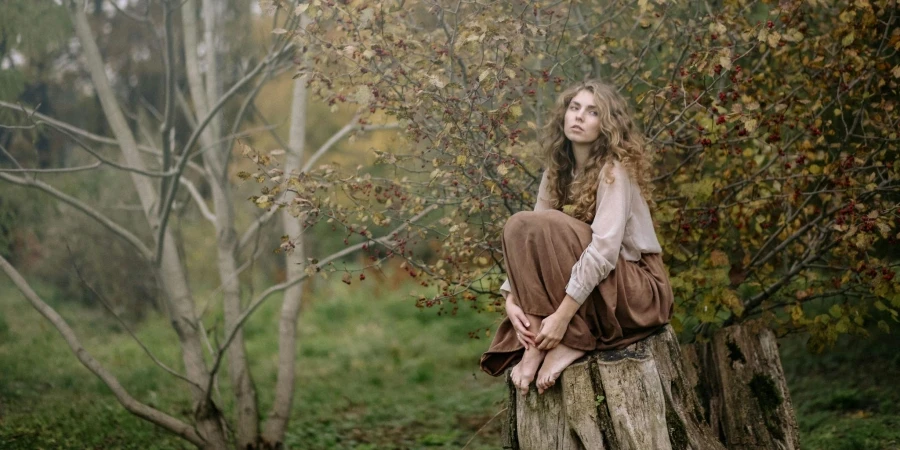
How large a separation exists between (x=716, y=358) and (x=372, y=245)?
195 cm

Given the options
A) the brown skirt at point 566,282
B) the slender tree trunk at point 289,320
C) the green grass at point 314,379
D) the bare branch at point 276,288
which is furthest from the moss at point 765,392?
the slender tree trunk at point 289,320

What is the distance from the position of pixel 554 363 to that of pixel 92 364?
2830 mm

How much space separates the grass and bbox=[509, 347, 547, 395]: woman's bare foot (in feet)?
4.33

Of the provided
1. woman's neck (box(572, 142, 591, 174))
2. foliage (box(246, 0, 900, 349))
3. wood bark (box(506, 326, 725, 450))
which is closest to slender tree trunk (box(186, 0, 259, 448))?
foliage (box(246, 0, 900, 349))

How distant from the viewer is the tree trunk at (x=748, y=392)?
4.09 m

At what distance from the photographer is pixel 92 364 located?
463 cm

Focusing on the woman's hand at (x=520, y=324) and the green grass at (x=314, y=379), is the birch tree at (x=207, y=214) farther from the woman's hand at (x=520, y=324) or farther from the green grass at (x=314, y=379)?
the woman's hand at (x=520, y=324)

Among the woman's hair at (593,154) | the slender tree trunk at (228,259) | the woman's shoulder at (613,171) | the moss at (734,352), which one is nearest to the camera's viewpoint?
the woman's shoulder at (613,171)

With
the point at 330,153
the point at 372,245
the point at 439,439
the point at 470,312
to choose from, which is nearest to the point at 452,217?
the point at 372,245

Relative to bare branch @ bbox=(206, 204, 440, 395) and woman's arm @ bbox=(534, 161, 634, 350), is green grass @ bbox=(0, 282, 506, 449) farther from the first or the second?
woman's arm @ bbox=(534, 161, 634, 350)

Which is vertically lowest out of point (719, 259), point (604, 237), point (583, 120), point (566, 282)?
point (566, 282)

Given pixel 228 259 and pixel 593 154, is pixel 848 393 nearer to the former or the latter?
pixel 593 154

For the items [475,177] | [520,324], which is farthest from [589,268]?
[475,177]

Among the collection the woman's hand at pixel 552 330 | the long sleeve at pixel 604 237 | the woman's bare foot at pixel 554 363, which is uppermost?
the long sleeve at pixel 604 237
